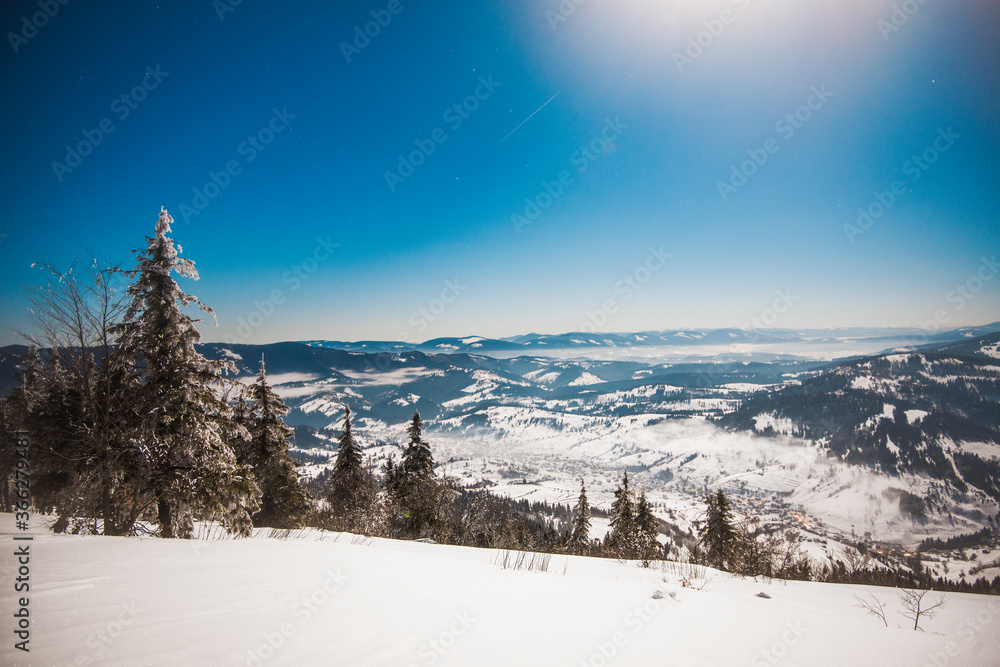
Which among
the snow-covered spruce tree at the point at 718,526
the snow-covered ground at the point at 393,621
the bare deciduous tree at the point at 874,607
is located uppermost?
the snow-covered ground at the point at 393,621

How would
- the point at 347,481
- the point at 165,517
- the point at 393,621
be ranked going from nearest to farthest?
the point at 393,621 < the point at 165,517 < the point at 347,481

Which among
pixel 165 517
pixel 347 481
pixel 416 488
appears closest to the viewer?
pixel 165 517

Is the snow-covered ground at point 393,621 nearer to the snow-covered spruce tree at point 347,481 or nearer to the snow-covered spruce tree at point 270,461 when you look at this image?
the snow-covered spruce tree at point 270,461

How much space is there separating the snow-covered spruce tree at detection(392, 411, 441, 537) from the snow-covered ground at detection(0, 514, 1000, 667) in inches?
651

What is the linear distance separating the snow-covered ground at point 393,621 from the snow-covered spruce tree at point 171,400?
657 cm

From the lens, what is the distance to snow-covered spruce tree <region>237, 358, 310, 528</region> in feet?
57.3

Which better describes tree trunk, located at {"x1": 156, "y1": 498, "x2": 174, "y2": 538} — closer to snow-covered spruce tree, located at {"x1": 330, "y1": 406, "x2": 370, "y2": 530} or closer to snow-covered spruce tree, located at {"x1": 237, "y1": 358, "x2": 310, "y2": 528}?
snow-covered spruce tree, located at {"x1": 237, "y1": 358, "x2": 310, "y2": 528}

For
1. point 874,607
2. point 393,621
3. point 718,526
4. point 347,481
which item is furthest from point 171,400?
point 718,526

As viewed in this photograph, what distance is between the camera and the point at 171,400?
403 inches

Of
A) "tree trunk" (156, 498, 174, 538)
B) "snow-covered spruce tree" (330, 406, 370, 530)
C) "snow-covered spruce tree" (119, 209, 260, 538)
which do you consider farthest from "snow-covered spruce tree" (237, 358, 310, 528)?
"tree trunk" (156, 498, 174, 538)

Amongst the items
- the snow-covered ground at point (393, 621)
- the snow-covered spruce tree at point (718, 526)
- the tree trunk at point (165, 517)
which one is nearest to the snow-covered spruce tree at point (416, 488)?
the tree trunk at point (165, 517)

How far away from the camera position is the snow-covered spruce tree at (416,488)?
19719 millimetres

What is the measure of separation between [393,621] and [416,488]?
19.5m

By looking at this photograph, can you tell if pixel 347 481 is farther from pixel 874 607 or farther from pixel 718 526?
pixel 874 607
